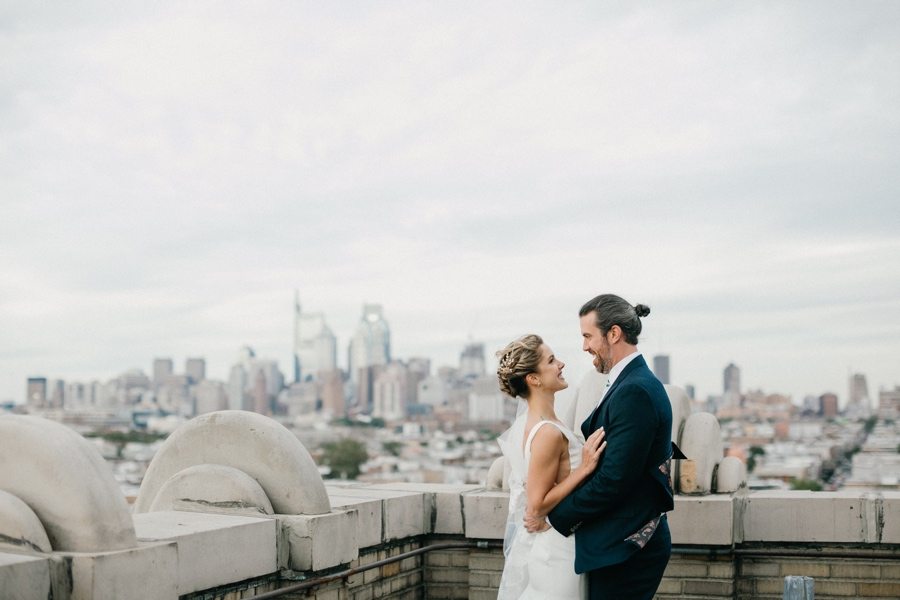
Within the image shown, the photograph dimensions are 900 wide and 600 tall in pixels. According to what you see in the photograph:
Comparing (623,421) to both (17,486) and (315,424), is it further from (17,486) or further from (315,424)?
(315,424)

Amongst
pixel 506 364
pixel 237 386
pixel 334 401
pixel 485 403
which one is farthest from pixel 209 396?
pixel 506 364

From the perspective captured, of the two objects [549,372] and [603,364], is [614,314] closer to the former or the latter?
[603,364]

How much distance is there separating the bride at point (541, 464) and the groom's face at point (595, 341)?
140 mm

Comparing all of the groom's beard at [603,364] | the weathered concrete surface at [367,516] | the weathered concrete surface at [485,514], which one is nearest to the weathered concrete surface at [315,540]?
the weathered concrete surface at [367,516]

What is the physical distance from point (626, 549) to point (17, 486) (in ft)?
7.42

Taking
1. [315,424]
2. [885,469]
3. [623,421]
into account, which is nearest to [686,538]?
[623,421]

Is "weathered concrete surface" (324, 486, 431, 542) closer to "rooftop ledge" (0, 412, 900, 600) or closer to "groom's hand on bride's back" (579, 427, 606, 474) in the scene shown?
"rooftop ledge" (0, 412, 900, 600)

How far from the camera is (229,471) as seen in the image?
519cm

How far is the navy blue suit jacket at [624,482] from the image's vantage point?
12.1 feet

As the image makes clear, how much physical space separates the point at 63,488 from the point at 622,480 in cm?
204

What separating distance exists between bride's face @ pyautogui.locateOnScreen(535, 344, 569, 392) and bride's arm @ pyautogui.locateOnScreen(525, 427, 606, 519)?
0.18m

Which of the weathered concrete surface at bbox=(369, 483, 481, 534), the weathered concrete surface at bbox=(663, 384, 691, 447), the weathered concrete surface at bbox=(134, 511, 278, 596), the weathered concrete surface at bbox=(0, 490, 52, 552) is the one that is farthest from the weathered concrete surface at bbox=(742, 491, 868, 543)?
the weathered concrete surface at bbox=(0, 490, 52, 552)

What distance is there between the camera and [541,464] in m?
3.82

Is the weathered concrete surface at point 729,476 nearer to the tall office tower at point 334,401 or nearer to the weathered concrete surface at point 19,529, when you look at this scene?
the weathered concrete surface at point 19,529
